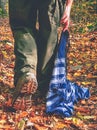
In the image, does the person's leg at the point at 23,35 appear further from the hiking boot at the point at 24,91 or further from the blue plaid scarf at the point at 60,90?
the blue plaid scarf at the point at 60,90

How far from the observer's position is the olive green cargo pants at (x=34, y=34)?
165 inches

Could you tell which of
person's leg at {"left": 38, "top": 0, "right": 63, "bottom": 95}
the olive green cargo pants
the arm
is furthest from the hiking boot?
the arm

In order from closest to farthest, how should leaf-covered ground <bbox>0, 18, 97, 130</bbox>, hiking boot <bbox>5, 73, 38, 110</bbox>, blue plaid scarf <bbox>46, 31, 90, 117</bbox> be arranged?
hiking boot <bbox>5, 73, 38, 110</bbox>, leaf-covered ground <bbox>0, 18, 97, 130</bbox>, blue plaid scarf <bbox>46, 31, 90, 117</bbox>

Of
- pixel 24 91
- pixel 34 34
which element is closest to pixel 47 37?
pixel 34 34

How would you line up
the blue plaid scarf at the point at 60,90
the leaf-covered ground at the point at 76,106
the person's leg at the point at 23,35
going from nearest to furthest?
the leaf-covered ground at the point at 76,106
the person's leg at the point at 23,35
the blue plaid scarf at the point at 60,90

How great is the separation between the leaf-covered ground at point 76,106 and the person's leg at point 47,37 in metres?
0.30

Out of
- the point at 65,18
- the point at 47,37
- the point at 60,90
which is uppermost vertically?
the point at 65,18

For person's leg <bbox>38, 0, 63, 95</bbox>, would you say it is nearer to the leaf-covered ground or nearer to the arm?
the arm

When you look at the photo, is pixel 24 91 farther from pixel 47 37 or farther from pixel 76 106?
pixel 76 106

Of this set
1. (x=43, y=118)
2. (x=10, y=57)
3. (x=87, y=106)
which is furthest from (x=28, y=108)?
(x=10, y=57)

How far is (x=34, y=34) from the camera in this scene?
4434mm

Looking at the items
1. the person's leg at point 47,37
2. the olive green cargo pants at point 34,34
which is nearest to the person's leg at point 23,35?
the olive green cargo pants at point 34,34

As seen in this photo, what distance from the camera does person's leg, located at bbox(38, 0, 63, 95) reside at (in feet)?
14.3

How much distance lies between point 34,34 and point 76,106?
3.12 feet
